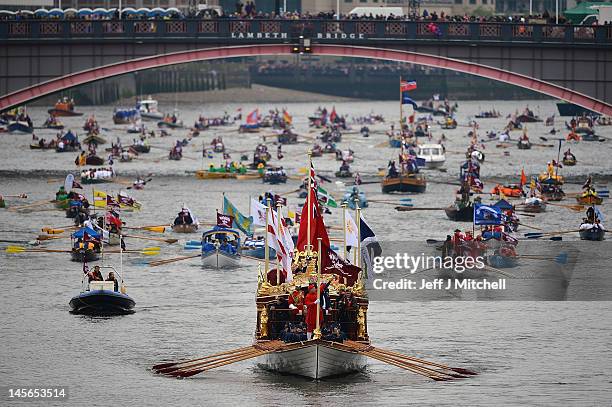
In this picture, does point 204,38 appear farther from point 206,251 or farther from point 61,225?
point 206,251

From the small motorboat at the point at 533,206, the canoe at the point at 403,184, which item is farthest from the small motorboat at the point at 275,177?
the small motorboat at the point at 533,206

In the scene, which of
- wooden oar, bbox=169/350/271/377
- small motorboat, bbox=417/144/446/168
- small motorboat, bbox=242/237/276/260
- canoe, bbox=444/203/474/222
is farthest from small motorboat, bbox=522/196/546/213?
wooden oar, bbox=169/350/271/377

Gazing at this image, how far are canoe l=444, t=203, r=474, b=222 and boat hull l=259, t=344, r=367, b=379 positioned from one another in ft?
162

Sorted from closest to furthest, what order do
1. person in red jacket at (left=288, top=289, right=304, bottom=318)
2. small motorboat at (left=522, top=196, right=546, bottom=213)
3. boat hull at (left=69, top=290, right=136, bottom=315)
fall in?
→ person in red jacket at (left=288, top=289, right=304, bottom=318) → boat hull at (left=69, top=290, right=136, bottom=315) → small motorboat at (left=522, top=196, right=546, bottom=213)

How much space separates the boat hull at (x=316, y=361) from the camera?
78125 mm

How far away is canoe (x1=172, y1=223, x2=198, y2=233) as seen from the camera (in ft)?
402

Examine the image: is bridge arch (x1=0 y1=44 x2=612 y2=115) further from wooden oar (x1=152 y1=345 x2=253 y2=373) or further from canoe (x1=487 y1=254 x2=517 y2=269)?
wooden oar (x1=152 y1=345 x2=253 y2=373)

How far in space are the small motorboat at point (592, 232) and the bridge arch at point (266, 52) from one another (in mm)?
26071

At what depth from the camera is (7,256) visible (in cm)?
11325

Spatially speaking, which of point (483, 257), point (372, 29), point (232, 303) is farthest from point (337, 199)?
point (232, 303)

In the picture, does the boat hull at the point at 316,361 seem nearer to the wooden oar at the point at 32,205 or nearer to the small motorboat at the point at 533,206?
the small motorboat at the point at 533,206

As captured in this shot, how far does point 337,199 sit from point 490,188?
1616 cm

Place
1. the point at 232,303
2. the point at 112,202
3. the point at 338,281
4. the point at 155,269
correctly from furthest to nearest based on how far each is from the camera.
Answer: the point at 112,202 < the point at 155,269 < the point at 232,303 < the point at 338,281

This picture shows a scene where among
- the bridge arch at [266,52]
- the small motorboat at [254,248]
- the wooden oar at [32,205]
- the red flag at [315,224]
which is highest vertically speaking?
the bridge arch at [266,52]
